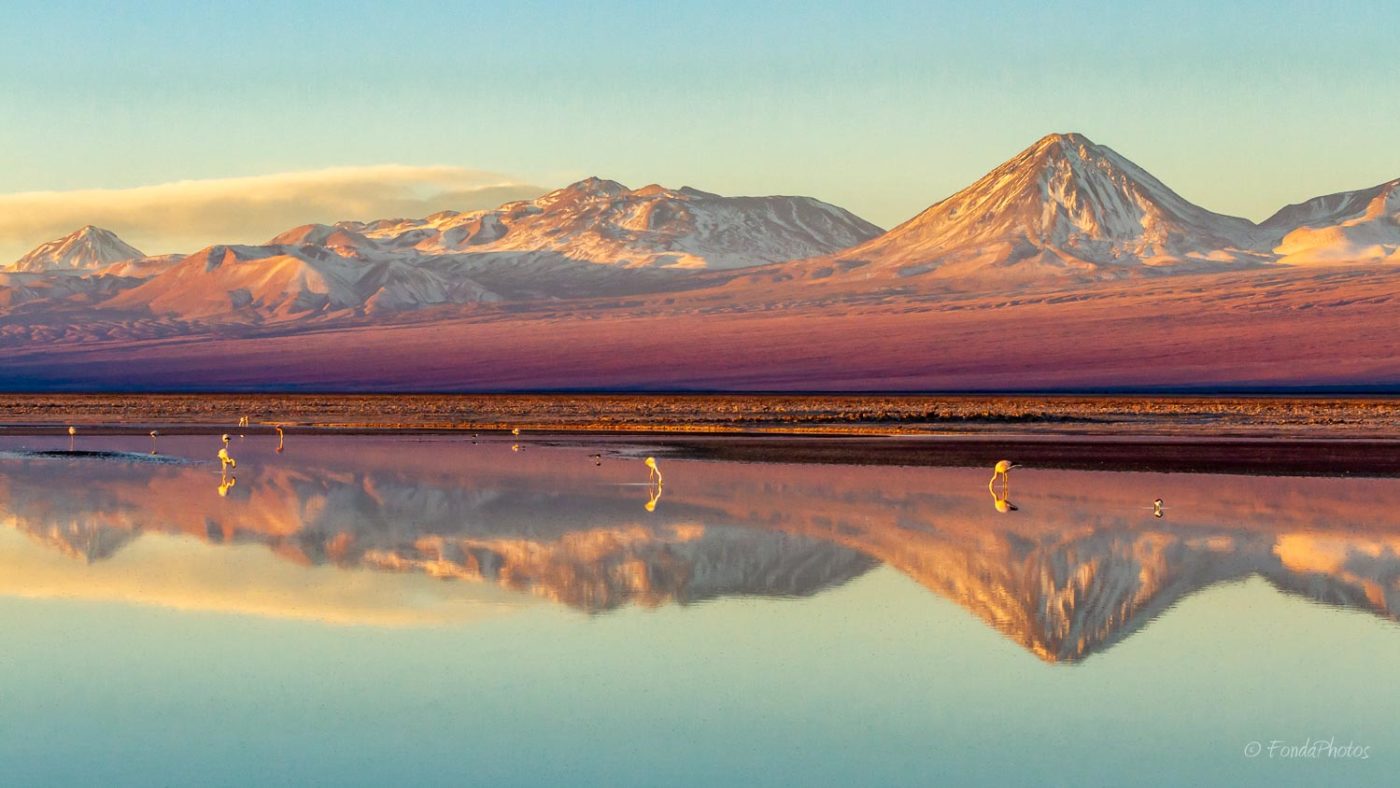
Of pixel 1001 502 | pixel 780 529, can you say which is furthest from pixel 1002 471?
pixel 780 529

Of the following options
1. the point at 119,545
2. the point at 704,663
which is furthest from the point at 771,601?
the point at 119,545

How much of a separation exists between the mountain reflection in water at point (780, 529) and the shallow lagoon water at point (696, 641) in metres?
0.10

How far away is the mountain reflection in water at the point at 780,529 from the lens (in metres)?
19.1

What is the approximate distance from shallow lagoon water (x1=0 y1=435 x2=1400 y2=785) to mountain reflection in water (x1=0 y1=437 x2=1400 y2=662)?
4.0 inches

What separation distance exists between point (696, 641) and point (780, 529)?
8736mm

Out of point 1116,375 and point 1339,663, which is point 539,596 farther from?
point 1116,375

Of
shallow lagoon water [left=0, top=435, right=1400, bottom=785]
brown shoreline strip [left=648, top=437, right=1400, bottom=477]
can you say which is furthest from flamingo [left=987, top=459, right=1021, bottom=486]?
brown shoreline strip [left=648, top=437, right=1400, bottom=477]

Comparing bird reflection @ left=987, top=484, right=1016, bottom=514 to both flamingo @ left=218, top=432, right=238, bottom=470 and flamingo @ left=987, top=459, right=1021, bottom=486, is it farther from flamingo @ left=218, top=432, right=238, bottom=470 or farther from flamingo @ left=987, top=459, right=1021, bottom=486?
flamingo @ left=218, top=432, right=238, bottom=470

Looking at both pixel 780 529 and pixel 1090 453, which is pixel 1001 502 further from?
pixel 1090 453

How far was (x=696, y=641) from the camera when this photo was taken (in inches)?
633

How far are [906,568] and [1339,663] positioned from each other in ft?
21.0

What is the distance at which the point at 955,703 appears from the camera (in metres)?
13.5

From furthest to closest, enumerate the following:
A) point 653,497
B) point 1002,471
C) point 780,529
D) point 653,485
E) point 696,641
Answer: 1. point 653,485
2. point 1002,471
3. point 653,497
4. point 780,529
5. point 696,641

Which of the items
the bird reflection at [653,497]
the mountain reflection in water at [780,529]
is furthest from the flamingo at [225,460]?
the bird reflection at [653,497]
